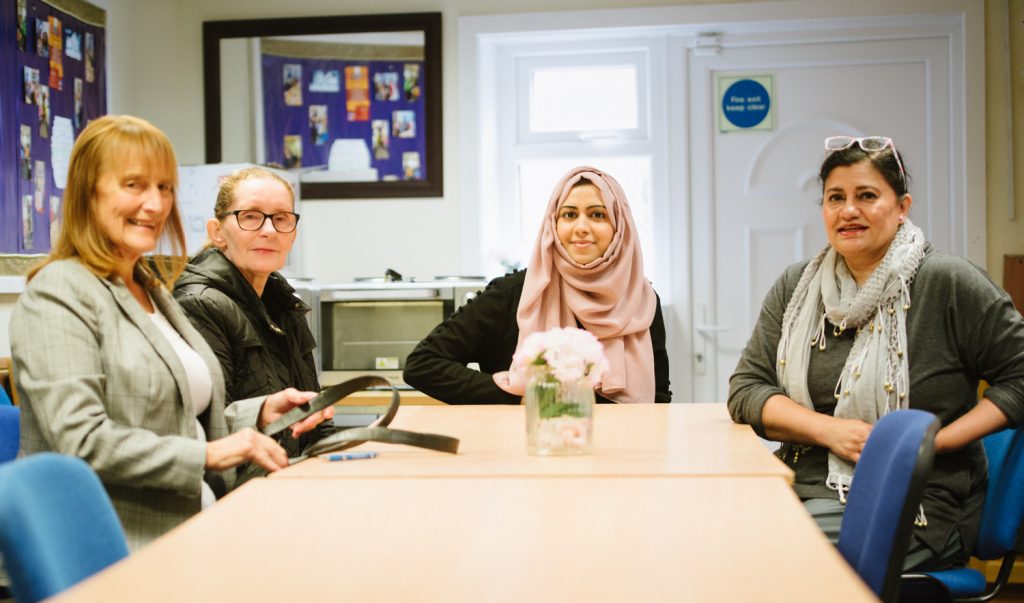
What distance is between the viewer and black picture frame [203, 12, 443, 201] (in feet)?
14.3

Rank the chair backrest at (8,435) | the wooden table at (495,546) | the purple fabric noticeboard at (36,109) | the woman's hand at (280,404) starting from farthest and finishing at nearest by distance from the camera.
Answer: the purple fabric noticeboard at (36,109) < the chair backrest at (8,435) < the woman's hand at (280,404) < the wooden table at (495,546)

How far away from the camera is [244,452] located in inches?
66.7

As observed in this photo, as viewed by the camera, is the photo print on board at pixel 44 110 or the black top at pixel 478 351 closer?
the black top at pixel 478 351

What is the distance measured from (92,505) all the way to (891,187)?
181 cm

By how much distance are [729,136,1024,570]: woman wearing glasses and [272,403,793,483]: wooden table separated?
0.57 feet

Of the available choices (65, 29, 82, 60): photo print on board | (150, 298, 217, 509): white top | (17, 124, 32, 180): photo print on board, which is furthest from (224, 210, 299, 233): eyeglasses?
(65, 29, 82, 60): photo print on board

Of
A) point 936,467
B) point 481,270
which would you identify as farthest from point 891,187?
point 481,270

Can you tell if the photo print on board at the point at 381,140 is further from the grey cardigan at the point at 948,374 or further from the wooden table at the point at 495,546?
the wooden table at the point at 495,546

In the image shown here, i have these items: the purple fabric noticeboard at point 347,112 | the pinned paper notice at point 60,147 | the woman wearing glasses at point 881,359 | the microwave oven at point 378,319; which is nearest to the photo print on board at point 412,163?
the purple fabric noticeboard at point 347,112

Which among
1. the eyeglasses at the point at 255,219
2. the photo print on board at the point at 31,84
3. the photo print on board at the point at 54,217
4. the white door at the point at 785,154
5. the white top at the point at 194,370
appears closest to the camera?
the white top at the point at 194,370

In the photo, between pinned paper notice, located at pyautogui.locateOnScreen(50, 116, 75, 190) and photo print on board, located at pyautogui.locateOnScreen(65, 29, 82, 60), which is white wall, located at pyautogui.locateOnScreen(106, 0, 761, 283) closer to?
photo print on board, located at pyautogui.locateOnScreen(65, 29, 82, 60)

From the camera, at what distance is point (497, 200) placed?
4492 mm

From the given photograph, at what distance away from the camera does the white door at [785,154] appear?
4.27m

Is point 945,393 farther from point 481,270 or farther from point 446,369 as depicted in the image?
point 481,270
